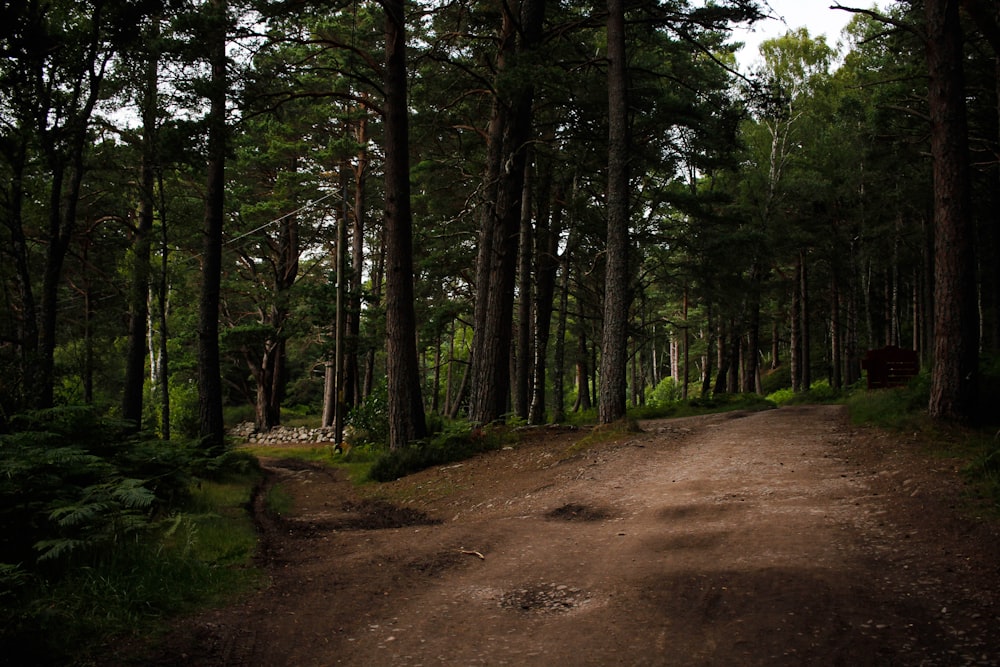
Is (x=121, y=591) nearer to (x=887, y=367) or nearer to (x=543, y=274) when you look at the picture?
(x=543, y=274)

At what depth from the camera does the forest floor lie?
12.3 feet

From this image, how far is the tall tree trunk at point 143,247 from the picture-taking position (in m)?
12.3

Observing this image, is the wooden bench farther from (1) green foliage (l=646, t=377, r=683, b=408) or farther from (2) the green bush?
(1) green foliage (l=646, t=377, r=683, b=408)

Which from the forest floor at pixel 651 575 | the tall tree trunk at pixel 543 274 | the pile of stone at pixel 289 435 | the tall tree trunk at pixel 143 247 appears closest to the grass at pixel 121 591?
the forest floor at pixel 651 575

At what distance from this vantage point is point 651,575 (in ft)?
16.2

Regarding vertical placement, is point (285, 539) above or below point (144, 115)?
below

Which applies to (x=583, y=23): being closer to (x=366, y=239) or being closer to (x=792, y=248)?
(x=792, y=248)

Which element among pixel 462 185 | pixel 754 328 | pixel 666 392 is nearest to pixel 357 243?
pixel 462 185

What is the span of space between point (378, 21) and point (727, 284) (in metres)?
12.9

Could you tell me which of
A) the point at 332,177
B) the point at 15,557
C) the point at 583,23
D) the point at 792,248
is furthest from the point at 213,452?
the point at 792,248

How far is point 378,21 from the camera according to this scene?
15383 mm

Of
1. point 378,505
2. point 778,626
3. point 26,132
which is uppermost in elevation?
point 26,132

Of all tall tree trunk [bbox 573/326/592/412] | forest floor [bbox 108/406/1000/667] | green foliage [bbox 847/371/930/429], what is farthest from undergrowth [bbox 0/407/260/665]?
tall tree trunk [bbox 573/326/592/412]

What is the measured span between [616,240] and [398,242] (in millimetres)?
4108
